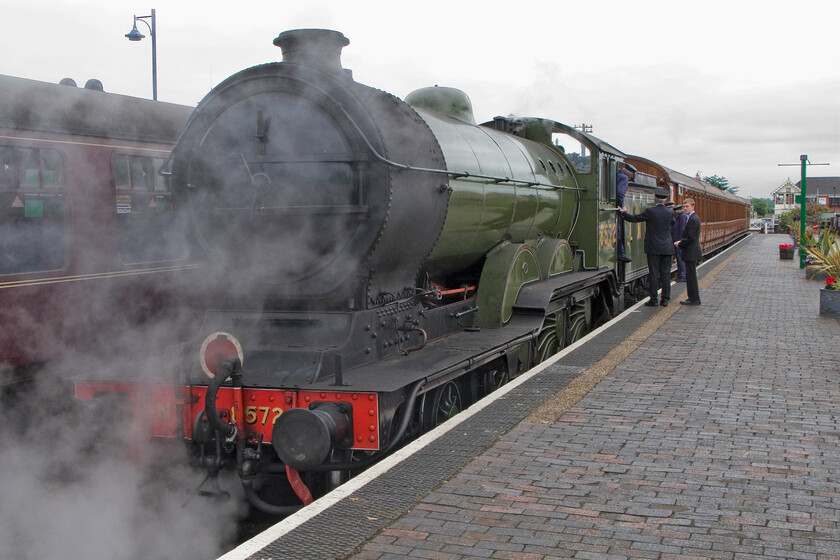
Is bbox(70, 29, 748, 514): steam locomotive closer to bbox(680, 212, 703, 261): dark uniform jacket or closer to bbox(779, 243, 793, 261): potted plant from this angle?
bbox(680, 212, 703, 261): dark uniform jacket

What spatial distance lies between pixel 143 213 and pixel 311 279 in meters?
2.59

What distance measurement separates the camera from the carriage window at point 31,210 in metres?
5.29

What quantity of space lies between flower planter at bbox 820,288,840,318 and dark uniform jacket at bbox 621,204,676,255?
6.88 feet

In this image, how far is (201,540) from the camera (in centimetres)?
448

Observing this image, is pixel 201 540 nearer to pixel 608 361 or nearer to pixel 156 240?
pixel 156 240

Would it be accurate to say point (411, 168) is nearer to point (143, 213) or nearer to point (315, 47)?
point (315, 47)

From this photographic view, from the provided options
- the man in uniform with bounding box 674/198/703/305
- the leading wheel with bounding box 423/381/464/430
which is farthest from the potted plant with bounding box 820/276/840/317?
the leading wheel with bounding box 423/381/464/430

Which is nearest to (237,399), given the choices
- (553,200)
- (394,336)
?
(394,336)

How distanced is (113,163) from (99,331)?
53.9 inches

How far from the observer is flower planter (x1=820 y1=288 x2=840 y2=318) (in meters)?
9.87

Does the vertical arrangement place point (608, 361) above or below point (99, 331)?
below

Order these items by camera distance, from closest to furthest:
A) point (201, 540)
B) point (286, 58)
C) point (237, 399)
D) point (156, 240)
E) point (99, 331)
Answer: point (237, 399) → point (201, 540) → point (286, 58) → point (99, 331) → point (156, 240)

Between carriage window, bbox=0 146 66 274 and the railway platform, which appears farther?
Result: carriage window, bbox=0 146 66 274

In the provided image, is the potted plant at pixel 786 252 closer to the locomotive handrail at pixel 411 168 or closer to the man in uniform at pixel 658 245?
the man in uniform at pixel 658 245
